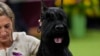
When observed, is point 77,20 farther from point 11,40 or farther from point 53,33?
point 53,33

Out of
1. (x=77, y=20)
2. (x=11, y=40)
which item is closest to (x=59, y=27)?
(x=11, y=40)

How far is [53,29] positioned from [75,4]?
683cm

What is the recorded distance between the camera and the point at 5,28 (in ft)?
14.8

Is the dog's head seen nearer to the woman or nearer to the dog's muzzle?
the dog's muzzle

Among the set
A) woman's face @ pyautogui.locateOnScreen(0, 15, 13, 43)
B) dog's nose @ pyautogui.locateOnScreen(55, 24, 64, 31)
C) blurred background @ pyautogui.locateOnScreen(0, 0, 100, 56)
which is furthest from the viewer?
blurred background @ pyautogui.locateOnScreen(0, 0, 100, 56)

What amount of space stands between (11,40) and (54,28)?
0.71 m

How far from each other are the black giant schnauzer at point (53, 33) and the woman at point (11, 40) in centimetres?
37

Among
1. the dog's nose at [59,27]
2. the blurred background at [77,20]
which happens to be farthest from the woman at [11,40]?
the blurred background at [77,20]

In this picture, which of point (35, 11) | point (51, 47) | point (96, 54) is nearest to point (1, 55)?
point (51, 47)

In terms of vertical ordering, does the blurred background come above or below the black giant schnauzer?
below

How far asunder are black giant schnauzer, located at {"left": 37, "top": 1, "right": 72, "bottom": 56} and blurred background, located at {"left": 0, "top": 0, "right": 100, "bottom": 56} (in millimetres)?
4218

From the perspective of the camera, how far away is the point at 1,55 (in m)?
4.66

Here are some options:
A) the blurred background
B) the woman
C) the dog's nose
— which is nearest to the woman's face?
the woman

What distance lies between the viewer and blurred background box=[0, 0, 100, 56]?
30.6 feet
